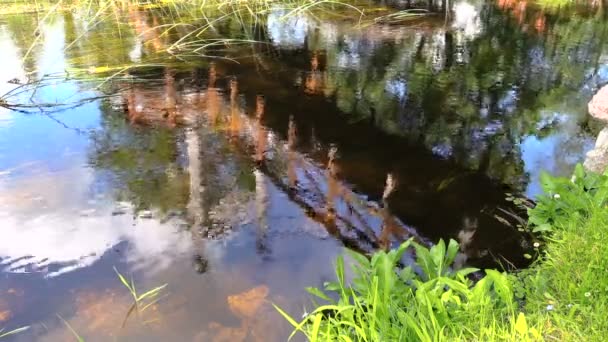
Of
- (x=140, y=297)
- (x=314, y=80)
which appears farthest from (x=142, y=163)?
(x=314, y=80)

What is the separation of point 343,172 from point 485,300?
6.00 feet

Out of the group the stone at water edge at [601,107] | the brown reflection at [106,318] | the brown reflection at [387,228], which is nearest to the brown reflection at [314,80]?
the brown reflection at [387,228]

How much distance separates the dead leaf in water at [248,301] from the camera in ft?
7.75

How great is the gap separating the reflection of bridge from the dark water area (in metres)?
0.02

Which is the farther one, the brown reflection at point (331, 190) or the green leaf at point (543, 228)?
the brown reflection at point (331, 190)

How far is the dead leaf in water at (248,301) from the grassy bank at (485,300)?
0.29 meters

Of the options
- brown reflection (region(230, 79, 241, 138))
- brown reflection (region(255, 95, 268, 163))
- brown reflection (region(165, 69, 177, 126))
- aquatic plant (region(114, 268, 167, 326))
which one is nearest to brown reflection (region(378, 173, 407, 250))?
brown reflection (region(255, 95, 268, 163))

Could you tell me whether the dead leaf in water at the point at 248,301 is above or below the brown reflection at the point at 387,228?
below

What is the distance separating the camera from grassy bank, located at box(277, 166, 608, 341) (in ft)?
5.78

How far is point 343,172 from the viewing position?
3.58m

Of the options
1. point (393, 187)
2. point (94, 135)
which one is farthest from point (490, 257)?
point (94, 135)

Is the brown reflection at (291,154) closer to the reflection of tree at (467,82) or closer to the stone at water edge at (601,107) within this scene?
the reflection of tree at (467,82)

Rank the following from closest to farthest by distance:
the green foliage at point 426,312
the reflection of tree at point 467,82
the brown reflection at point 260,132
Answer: the green foliage at point 426,312 < the brown reflection at point 260,132 < the reflection of tree at point 467,82

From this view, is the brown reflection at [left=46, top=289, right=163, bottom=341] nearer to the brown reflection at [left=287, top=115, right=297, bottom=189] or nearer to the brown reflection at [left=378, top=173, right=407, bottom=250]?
the brown reflection at [left=378, top=173, right=407, bottom=250]
